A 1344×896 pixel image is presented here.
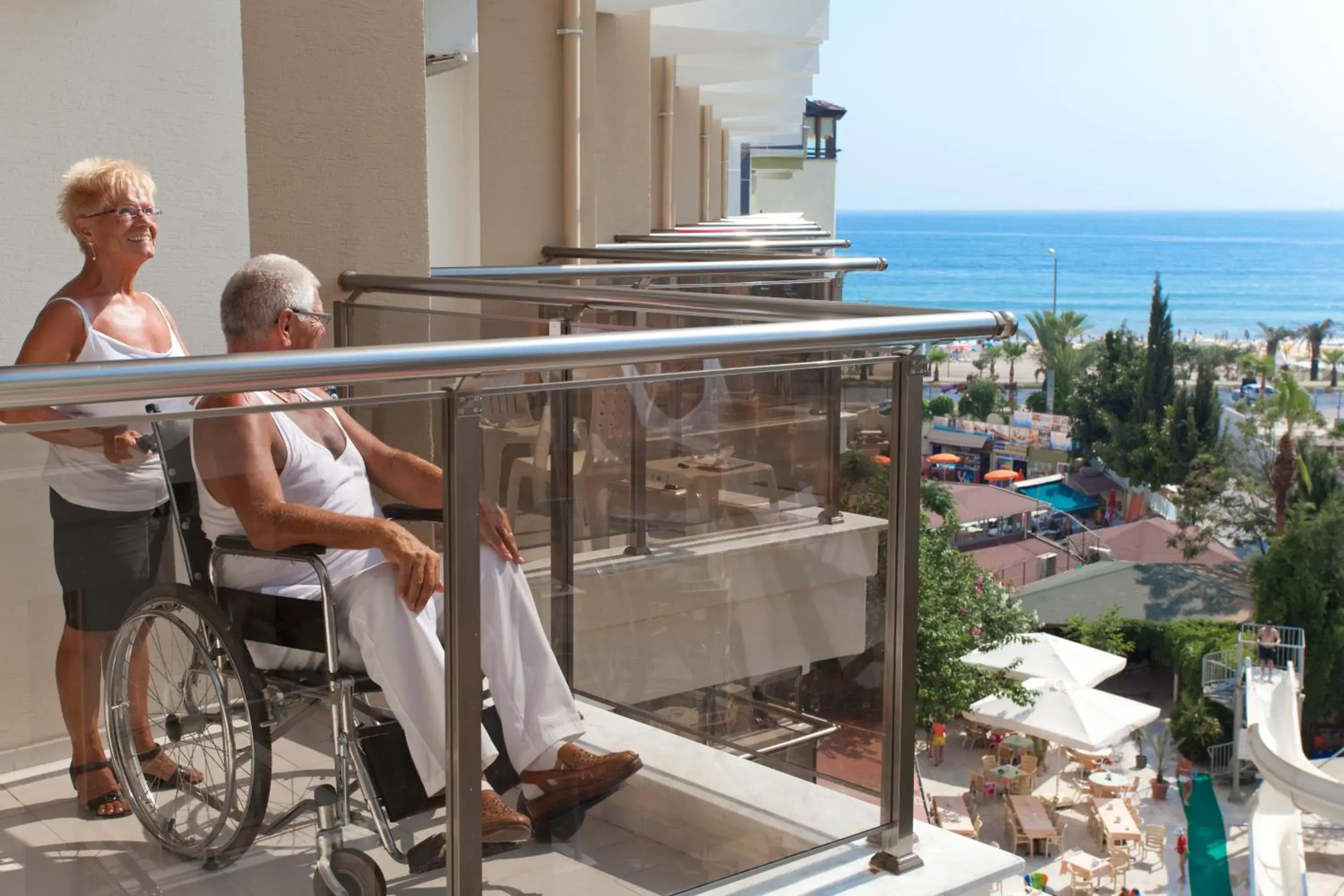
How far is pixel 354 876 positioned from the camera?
2051 millimetres

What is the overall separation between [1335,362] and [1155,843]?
202ft

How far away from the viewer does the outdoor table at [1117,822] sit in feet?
65.3

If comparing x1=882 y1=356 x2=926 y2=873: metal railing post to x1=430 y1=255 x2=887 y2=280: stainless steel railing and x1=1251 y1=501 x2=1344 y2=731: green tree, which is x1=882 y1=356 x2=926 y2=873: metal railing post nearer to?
x1=430 y1=255 x2=887 y2=280: stainless steel railing

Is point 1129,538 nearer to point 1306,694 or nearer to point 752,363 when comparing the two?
point 1306,694

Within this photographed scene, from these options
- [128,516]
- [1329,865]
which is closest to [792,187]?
[1329,865]

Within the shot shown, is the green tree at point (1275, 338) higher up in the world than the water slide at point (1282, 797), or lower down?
higher up

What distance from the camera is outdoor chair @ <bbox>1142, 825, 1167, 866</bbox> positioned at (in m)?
20.9

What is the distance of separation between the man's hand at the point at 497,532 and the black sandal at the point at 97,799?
0.61 meters

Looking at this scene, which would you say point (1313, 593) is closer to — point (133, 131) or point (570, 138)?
point (570, 138)

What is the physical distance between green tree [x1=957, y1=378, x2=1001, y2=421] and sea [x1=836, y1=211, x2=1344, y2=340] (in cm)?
1105

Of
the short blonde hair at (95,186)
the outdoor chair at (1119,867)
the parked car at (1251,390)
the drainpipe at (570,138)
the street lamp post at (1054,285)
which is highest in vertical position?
the drainpipe at (570,138)

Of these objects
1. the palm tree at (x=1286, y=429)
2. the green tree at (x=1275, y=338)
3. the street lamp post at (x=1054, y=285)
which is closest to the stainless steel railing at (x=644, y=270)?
the palm tree at (x=1286, y=429)

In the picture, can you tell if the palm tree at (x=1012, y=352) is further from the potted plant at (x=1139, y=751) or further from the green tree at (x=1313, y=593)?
the potted plant at (x=1139, y=751)

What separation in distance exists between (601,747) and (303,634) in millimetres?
592
